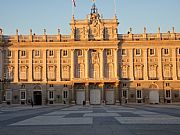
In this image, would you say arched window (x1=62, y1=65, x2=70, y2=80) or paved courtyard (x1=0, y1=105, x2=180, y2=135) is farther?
arched window (x1=62, y1=65, x2=70, y2=80)

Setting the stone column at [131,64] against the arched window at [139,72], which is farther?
the arched window at [139,72]

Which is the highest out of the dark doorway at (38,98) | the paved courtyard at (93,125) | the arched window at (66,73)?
the arched window at (66,73)

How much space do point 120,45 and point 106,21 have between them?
5.77m

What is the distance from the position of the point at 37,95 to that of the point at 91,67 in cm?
1206

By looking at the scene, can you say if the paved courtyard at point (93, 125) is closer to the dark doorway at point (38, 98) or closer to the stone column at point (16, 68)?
the dark doorway at point (38, 98)

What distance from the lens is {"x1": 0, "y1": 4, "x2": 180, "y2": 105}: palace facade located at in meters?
67.5

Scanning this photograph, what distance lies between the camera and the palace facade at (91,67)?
67500mm

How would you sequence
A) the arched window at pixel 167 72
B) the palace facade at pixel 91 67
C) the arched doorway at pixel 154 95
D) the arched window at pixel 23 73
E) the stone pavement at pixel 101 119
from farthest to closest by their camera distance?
the arched window at pixel 23 73
the arched window at pixel 167 72
the palace facade at pixel 91 67
the arched doorway at pixel 154 95
the stone pavement at pixel 101 119

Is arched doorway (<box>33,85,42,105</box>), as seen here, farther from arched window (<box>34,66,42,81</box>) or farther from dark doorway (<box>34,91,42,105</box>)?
arched window (<box>34,66,42,81</box>)

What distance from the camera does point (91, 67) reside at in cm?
6838

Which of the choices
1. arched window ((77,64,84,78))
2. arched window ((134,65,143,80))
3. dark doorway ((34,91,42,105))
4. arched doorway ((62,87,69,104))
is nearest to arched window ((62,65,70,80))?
arched window ((77,64,84,78))

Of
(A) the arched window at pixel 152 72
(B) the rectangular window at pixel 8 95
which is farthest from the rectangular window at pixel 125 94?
(B) the rectangular window at pixel 8 95

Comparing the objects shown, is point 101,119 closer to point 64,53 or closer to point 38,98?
point 38,98

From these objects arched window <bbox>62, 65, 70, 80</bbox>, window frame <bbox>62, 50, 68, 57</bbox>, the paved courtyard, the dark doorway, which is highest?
window frame <bbox>62, 50, 68, 57</bbox>
